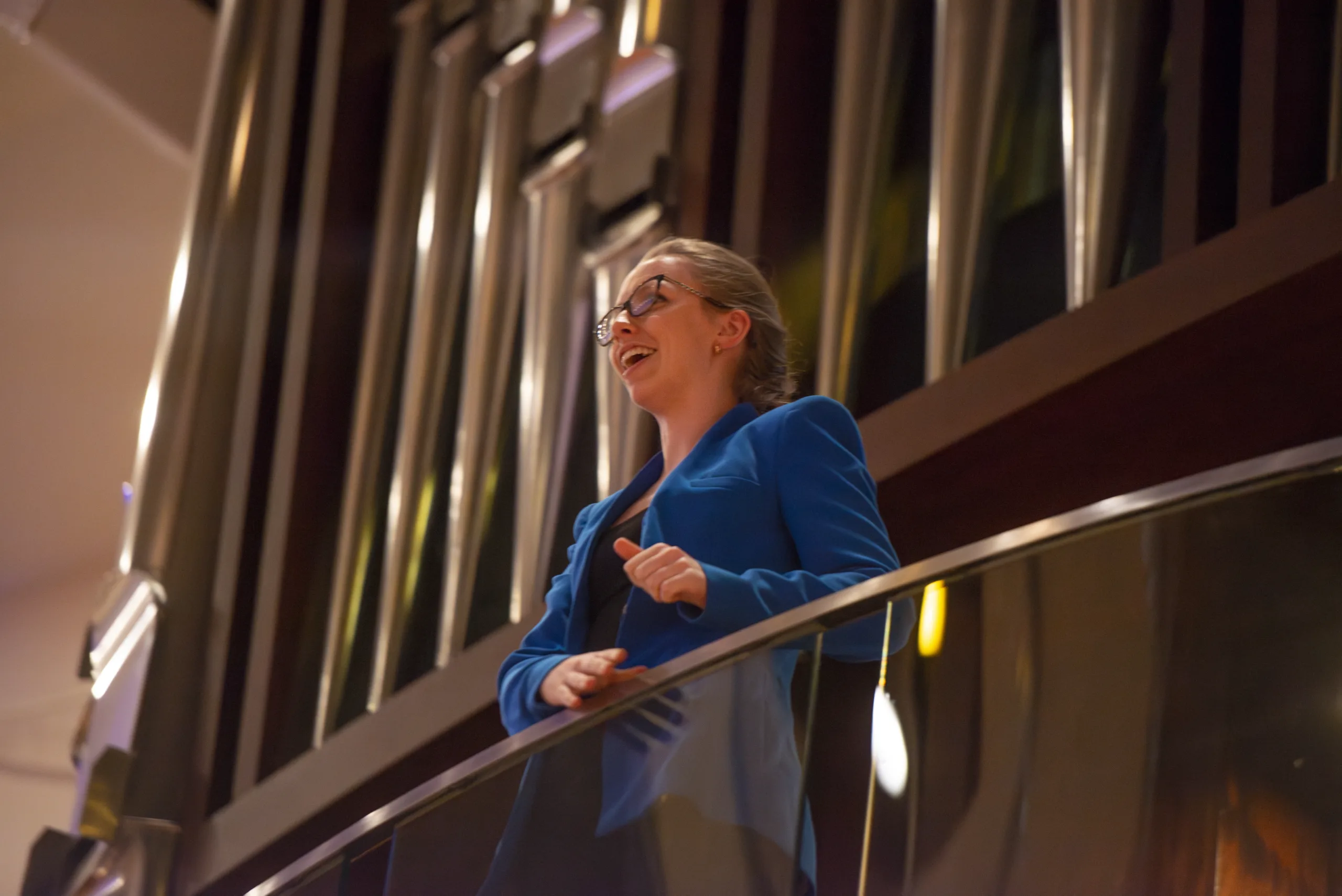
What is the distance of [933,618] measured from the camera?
5.34 ft

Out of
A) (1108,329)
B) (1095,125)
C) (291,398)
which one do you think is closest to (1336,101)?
(1095,125)

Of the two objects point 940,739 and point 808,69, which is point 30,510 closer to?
point 808,69

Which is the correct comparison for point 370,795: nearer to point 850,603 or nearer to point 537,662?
point 537,662

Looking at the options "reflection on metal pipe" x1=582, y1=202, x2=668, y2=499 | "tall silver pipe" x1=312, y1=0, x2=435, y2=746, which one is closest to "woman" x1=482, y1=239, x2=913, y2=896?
"reflection on metal pipe" x1=582, y1=202, x2=668, y2=499

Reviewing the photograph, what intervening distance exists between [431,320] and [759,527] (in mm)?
2887

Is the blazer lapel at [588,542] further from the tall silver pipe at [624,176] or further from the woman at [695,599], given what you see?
the tall silver pipe at [624,176]

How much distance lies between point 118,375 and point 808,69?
3943mm

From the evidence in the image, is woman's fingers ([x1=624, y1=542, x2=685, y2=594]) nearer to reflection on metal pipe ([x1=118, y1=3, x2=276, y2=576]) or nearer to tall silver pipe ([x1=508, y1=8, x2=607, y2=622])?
tall silver pipe ([x1=508, y1=8, x2=607, y2=622])

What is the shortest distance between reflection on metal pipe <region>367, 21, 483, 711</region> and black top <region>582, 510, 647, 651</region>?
7.06ft

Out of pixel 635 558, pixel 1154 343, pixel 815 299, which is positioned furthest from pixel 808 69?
pixel 635 558

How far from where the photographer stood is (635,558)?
1.76m

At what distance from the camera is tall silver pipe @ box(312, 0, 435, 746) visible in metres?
4.52

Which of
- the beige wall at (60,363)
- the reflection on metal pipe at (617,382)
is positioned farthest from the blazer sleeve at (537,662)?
the beige wall at (60,363)

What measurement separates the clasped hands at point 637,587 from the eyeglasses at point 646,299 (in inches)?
15.9
